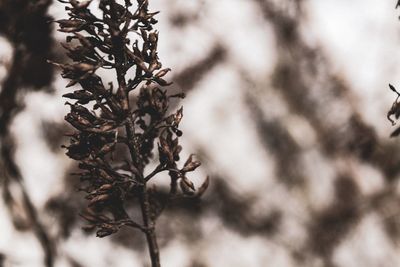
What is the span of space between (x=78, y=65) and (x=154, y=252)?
0.26 m

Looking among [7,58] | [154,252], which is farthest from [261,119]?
[7,58]

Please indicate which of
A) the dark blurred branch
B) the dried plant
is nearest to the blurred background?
the dark blurred branch

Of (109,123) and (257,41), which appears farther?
(257,41)

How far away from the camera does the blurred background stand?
76 cm

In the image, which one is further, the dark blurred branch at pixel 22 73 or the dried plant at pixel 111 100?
the dark blurred branch at pixel 22 73

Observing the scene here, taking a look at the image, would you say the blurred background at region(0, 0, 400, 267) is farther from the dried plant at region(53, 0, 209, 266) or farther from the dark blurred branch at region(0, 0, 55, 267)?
the dried plant at region(53, 0, 209, 266)

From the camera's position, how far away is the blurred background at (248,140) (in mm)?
758

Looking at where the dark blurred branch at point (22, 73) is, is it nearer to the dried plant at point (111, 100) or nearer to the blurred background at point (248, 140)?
the blurred background at point (248, 140)

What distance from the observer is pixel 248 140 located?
77cm

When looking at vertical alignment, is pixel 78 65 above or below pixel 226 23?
below

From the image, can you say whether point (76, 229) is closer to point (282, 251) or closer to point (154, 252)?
point (154, 252)

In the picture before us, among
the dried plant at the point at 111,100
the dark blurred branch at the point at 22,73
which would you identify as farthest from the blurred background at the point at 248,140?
the dried plant at the point at 111,100

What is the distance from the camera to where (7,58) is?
2.52 ft

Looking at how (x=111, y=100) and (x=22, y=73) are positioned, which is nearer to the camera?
(x=111, y=100)
